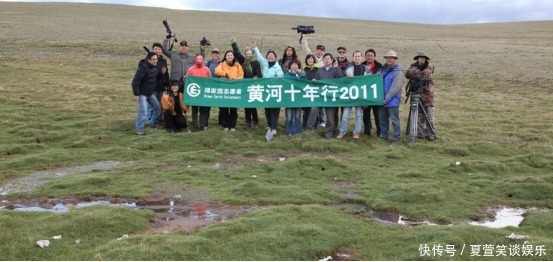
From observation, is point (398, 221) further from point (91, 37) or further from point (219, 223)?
point (91, 37)

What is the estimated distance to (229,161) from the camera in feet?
47.6

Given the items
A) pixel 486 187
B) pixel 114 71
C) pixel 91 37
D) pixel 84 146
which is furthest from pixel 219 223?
pixel 91 37

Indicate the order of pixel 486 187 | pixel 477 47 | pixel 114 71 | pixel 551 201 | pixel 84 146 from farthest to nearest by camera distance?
pixel 477 47
pixel 114 71
pixel 84 146
pixel 486 187
pixel 551 201

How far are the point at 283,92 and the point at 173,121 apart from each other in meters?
3.45

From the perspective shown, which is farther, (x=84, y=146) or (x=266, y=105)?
(x=266, y=105)

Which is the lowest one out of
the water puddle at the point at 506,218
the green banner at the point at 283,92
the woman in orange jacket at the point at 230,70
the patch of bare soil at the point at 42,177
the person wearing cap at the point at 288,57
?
the water puddle at the point at 506,218

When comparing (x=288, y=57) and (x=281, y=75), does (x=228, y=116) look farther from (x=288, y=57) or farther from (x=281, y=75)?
(x=288, y=57)

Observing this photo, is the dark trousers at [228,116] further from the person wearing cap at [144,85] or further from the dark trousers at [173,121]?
the person wearing cap at [144,85]

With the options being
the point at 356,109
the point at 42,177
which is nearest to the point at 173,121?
the point at 42,177

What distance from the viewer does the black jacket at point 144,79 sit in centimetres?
1694

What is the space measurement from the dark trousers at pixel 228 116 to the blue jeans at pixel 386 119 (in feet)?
14.5

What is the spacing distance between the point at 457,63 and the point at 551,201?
32657 millimetres

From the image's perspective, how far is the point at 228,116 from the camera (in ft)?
59.7

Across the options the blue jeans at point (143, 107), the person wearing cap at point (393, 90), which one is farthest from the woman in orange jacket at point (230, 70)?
the person wearing cap at point (393, 90)
